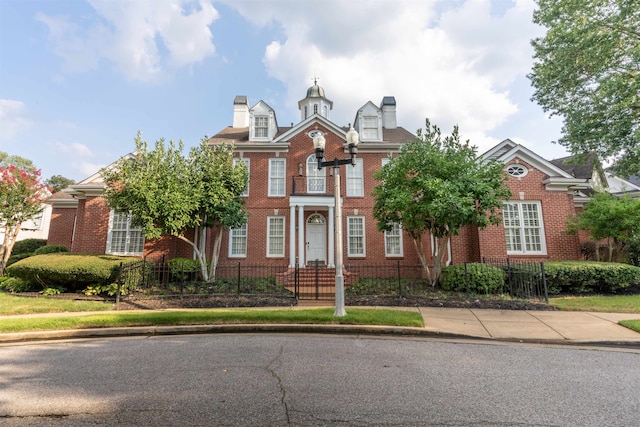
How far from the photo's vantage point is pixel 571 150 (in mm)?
15867

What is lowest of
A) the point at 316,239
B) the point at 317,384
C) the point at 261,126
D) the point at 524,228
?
the point at 317,384

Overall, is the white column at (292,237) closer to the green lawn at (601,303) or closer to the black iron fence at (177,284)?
the black iron fence at (177,284)

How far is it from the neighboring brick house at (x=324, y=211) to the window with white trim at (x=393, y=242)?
0.05 meters

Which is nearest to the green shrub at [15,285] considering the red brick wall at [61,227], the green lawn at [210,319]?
the green lawn at [210,319]

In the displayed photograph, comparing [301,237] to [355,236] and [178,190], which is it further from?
[178,190]

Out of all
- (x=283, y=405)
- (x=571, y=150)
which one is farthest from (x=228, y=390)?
(x=571, y=150)

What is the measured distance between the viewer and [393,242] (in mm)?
15461

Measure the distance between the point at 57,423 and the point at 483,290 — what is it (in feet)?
35.7

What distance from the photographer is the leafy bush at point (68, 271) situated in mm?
10508

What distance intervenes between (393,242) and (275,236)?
6043 millimetres

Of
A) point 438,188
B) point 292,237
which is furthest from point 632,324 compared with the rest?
point 292,237

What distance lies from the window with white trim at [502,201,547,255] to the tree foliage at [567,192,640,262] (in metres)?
1.34

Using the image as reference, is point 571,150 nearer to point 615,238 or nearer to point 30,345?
point 615,238

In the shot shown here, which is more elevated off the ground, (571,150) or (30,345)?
(571,150)
